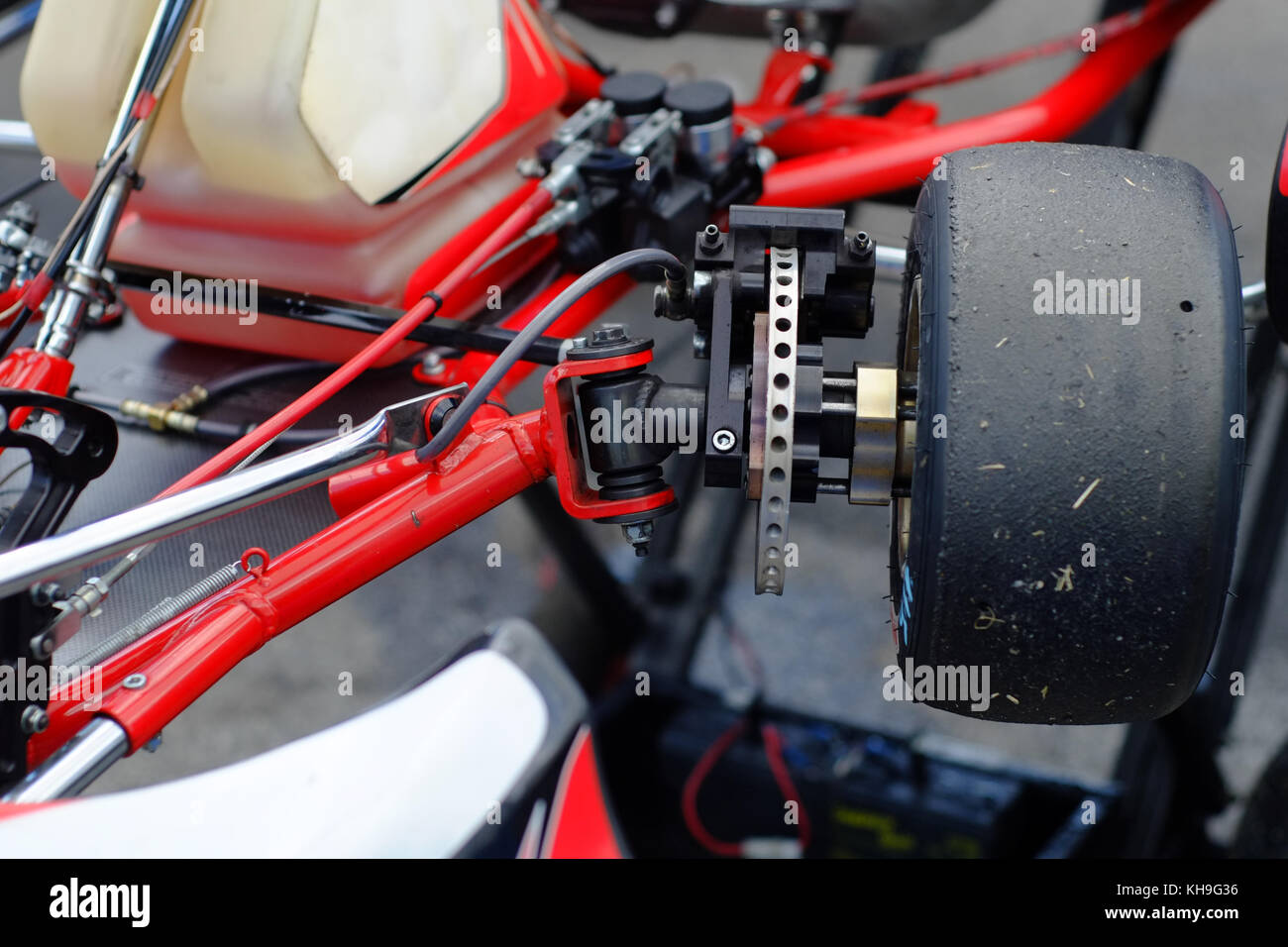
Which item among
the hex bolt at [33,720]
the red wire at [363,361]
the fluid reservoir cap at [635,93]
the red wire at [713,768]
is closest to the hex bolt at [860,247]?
the red wire at [363,361]

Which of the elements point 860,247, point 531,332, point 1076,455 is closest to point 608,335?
point 531,332

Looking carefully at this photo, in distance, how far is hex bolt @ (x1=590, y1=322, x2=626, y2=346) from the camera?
811 millimetres

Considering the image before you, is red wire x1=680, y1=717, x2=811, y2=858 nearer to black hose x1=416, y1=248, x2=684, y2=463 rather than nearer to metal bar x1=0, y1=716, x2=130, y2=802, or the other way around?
black hose x1=416, y1=248, x2=684, y2=463

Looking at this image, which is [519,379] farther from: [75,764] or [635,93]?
[75,764]

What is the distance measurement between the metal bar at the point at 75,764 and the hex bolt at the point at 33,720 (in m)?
0.03

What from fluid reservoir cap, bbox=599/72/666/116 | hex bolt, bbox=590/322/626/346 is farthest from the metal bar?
fluid reservoir cap, bbox=599/72/666/116

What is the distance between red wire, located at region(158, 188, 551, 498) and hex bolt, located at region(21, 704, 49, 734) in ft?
0.53

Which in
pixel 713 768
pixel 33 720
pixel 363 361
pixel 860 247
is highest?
pixel 860 247

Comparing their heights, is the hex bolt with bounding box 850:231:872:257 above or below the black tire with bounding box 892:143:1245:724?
above

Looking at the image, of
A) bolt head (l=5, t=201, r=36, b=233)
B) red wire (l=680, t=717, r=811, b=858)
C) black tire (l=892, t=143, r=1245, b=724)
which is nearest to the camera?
black tire (l=892, t=143, r=1245, b=724)

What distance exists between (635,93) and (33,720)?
0.83 metres

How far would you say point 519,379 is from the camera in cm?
117

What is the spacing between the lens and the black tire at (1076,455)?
691mm

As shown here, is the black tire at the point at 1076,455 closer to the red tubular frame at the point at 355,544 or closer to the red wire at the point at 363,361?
the red tubular frame at the point at 355,544
